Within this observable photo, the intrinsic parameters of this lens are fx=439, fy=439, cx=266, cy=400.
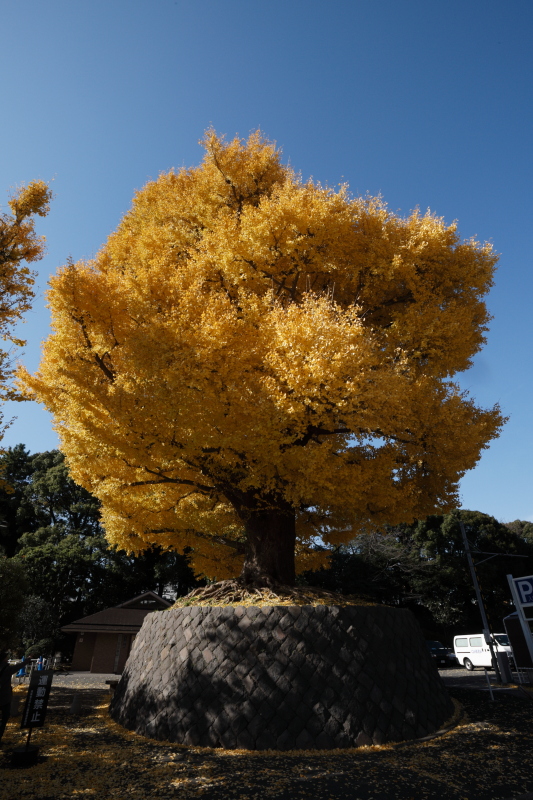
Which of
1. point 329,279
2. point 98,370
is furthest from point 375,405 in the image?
point 98,370

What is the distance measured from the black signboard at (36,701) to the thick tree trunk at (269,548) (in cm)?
401

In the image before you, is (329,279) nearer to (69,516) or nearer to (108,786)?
(108,786)

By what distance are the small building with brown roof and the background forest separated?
2016 mm

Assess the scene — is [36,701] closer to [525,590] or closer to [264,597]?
[264,597]

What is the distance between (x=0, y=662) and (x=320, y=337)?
7.54 meters

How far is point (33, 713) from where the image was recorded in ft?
21.6

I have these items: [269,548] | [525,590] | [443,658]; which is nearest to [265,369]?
[269,548]

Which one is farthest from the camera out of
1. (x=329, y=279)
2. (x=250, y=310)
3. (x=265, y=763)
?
(x=329, y=279)

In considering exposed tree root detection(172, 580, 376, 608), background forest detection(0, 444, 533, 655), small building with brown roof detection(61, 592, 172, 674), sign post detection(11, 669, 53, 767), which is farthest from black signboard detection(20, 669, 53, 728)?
background forest detection(0, 444, 533, 655)

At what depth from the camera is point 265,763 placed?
6.07m

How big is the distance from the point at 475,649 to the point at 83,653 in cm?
2107

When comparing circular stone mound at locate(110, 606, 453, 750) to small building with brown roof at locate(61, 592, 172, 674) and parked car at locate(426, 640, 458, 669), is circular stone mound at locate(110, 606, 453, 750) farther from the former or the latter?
parked car at locate(426, 640, 458, 669)

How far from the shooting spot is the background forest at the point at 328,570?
2731 cm

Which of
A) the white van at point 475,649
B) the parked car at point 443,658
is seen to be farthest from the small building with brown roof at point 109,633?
the parked car at point 443,658
